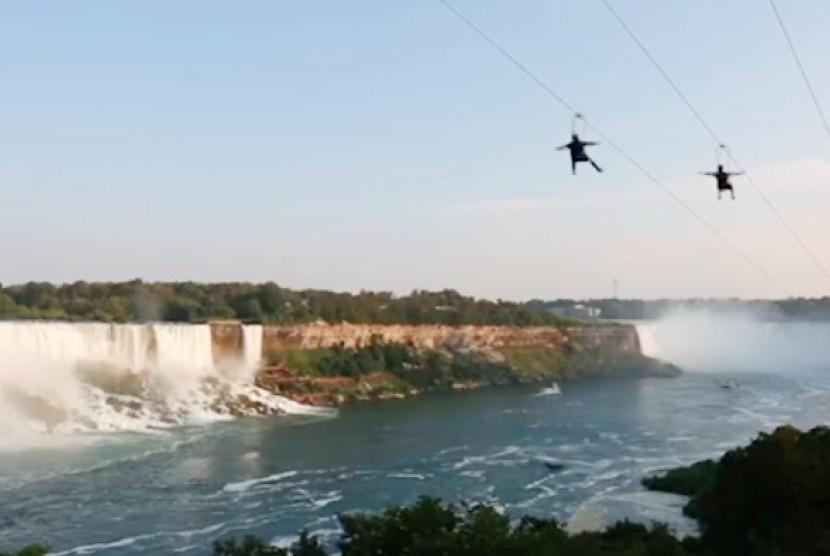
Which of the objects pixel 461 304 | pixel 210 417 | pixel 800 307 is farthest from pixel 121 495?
pixel 800 307

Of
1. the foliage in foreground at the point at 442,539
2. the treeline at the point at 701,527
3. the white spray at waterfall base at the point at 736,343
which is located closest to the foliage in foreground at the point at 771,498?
the treeline at the point at 701,527

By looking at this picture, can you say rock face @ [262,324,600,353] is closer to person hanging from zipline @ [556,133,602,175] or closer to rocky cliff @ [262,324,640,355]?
rocky cliff @ [262,324,640,355]

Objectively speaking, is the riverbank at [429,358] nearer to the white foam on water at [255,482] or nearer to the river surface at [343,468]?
the river surface at [343,468]

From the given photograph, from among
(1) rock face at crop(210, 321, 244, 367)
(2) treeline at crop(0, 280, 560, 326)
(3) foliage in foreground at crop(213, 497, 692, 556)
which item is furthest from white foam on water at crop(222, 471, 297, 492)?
(2) treeline at crop(0, 280, 560, 326)

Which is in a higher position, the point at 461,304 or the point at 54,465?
the point at 461,304

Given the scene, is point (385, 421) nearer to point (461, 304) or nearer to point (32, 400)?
point (32, 400)

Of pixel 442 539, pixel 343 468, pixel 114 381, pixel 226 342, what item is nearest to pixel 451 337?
pixel 226 342
